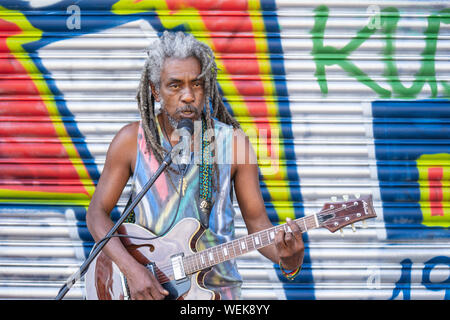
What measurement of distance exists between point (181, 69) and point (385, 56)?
5.72 feet

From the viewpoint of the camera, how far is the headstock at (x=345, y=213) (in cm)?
229

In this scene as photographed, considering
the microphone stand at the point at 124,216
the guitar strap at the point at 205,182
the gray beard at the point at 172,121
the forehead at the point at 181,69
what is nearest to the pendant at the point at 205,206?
the guitar strap at the point at 205,182

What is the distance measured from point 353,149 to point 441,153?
64 cm

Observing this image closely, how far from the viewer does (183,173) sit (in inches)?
103

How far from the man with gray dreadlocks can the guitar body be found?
1.6 inches

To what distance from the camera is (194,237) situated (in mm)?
2422

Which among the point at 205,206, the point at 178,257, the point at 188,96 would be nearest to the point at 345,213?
the point at 205,206

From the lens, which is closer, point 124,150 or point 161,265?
point 161,265

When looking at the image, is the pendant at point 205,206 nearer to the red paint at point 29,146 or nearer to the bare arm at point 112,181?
the bare arm at point 112,181

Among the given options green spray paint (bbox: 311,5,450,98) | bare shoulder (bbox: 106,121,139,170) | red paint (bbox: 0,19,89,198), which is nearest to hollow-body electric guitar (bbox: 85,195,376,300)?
bare shoulder (bbox: 106,121,139,170)

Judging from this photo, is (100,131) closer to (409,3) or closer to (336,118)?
(336,118)

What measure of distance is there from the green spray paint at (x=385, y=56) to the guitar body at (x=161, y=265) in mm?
1726

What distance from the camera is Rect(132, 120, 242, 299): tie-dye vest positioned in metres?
2.49

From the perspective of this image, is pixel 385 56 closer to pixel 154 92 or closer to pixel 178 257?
pixel 154 92
